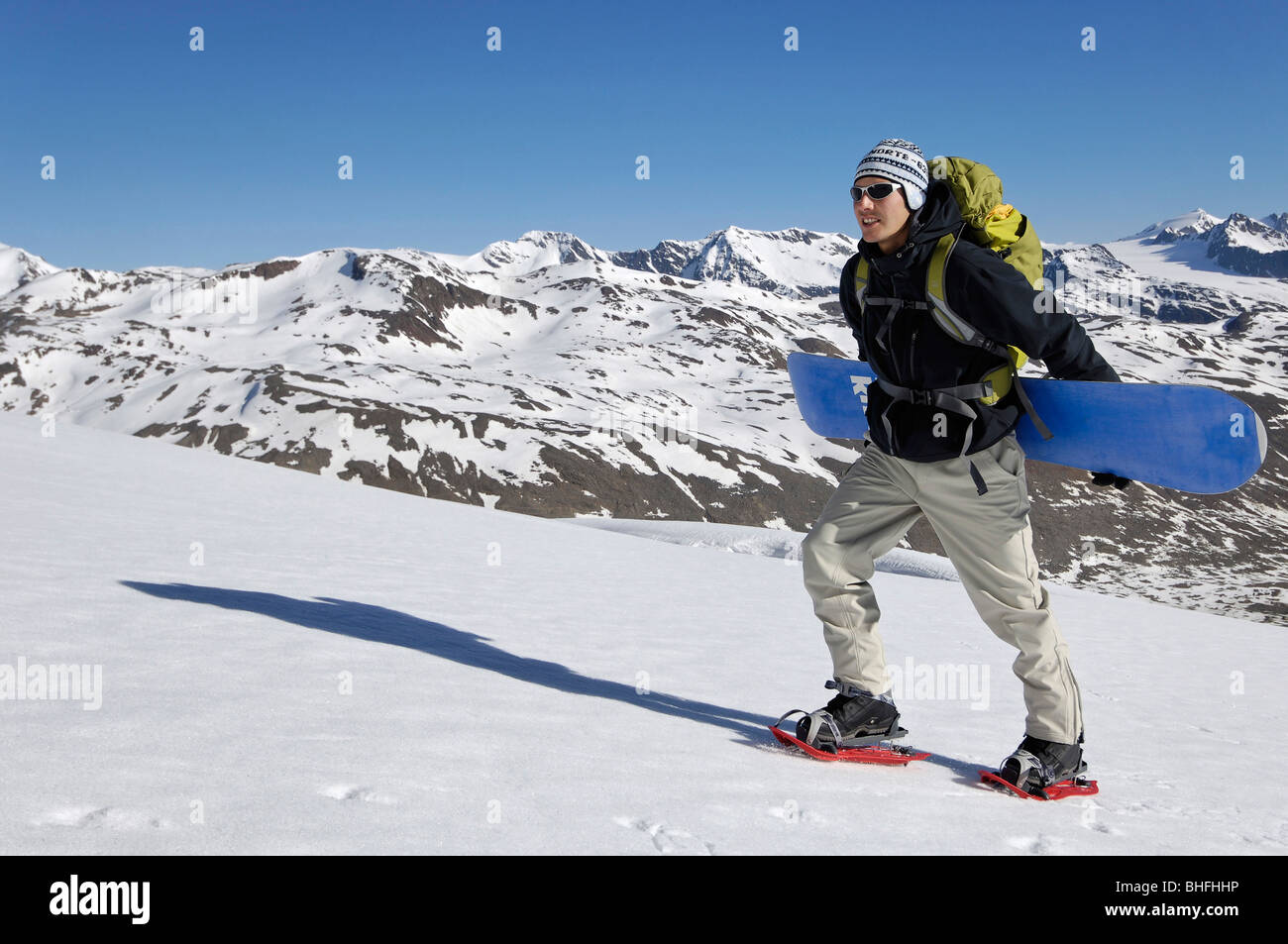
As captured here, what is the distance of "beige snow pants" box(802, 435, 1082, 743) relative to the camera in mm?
5035

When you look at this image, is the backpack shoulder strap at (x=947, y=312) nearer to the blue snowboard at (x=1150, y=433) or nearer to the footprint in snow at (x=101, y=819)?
the blue snowboard at (x=1150, y=433)

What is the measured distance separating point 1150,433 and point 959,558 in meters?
1.71

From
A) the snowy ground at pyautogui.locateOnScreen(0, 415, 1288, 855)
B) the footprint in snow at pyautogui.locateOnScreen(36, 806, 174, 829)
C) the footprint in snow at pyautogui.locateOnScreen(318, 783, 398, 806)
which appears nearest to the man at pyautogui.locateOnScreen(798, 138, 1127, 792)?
the snowy ground at pyautogui.locateOnScreen(0, 415, 1288, 855)

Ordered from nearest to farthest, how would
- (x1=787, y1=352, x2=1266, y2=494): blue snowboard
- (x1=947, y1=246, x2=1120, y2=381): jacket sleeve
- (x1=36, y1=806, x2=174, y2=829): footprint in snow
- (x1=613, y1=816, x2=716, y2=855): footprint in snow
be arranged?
(x1=36, y1=806, x2=174, y2=829): footprint in snow, (x1=613, y1=816, x2=716, y2=855): footprint in snow, (x1=947, y1=246, x2=1120, y2=381): jacket sleeve, (x1=787, y1=352, x2=1266, y2=494): blue snowboard

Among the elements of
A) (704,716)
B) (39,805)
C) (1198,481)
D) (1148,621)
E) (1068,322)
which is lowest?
(1148,621)

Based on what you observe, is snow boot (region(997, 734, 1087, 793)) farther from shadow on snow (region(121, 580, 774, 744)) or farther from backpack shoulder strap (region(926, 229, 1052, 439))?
backpack shoulder strap (region(926, 229, 1052, 439))

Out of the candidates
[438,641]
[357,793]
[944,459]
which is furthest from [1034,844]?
[438,641]

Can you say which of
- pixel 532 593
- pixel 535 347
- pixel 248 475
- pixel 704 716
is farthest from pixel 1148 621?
pixel 535 347

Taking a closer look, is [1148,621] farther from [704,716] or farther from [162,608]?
[162,608]

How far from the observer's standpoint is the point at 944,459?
5.07 metres

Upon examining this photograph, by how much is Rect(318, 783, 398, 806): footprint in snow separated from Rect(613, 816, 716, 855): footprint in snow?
0.99 meters
